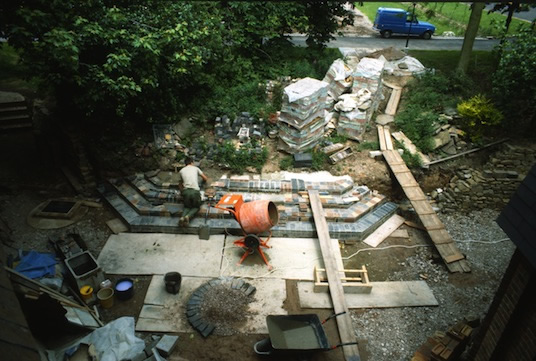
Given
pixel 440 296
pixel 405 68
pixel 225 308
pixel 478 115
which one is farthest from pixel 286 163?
pixel 405 68

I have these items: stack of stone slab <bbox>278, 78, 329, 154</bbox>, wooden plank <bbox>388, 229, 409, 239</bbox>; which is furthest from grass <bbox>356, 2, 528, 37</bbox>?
wooden plank <bbox>388, 229, 409, 239</bbox>

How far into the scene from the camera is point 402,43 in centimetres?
1994

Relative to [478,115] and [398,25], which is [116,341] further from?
[398,25]

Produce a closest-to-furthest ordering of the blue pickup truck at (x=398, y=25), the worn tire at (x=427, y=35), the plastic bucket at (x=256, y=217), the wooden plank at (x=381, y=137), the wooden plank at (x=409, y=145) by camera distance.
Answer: the plastic bucket at (x=256, y=217), the wooden plank at (x=409, y=145), the wooden plank at (x=381, y=137), the blue pickup truck at (x=398, y=25), the worn tire at (x=427, y=35)

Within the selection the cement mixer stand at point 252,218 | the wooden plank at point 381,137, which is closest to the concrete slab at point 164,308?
the cement mixer stand at point 252,218

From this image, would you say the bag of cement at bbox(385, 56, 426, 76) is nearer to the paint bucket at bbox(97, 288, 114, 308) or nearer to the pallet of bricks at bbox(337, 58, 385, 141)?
the pallet of bricks at bbox(337, 58, 385, 141)

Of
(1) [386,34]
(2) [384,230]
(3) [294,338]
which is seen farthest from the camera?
(1) [386,34]

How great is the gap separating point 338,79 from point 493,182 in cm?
528

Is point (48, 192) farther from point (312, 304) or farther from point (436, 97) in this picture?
point (436, 97)

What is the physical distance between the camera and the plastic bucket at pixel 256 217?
750 cm

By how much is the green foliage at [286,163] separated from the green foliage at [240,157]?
476mm

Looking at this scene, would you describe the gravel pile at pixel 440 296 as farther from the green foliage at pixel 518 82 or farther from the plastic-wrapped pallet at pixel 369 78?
the plastic-wrapped pallet at pixel 369 78

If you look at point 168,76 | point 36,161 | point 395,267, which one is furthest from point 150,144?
point 395,267

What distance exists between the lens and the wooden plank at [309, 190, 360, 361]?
636 cm
